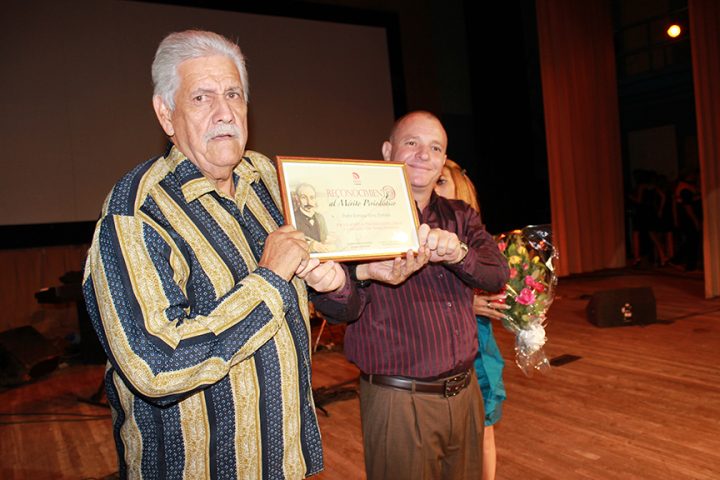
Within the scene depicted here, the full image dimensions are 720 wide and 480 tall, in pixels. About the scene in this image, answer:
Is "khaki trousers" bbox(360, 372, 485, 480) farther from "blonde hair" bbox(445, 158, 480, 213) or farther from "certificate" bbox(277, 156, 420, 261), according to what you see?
"blonde hair" bbox(445, 158, 480, 213)

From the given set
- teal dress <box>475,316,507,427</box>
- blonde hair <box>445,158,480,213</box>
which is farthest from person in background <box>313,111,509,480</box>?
blonde hair <box>445,158,480,213</box>

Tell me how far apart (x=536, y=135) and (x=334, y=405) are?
956 centimetres

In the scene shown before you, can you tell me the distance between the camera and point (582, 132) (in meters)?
9.37

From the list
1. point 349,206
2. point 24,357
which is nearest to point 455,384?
point 349,206

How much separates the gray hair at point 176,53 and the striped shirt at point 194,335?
15 cm

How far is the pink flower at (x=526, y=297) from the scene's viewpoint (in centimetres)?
250

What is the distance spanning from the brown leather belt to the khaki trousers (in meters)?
0.01

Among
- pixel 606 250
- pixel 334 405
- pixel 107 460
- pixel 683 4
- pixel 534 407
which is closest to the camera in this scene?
pixel 107 460

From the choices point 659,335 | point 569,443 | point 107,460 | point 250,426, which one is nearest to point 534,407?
point 569,443

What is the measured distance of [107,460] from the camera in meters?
3.65

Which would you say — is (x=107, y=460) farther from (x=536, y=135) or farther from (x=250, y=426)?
(x=536, y=135)

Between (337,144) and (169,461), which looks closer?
(169,461)

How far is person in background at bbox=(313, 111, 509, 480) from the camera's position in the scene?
195 centimetres

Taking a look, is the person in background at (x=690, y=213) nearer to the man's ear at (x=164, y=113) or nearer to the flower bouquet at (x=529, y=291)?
the flower bouquet at (x=529, y=291)
